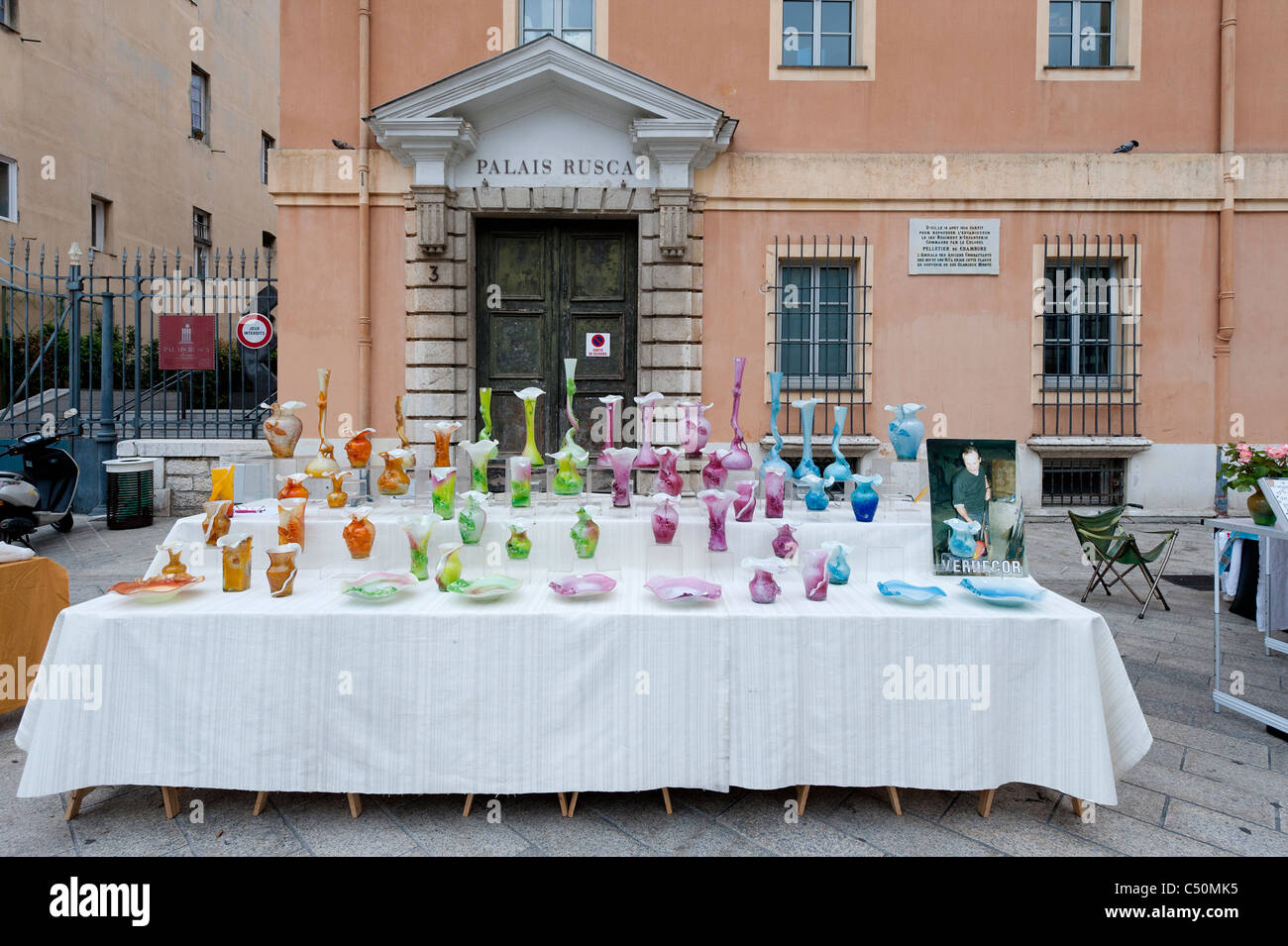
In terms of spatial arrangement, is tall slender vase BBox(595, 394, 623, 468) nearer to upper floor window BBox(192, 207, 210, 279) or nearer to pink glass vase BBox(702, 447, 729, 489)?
pink glass vase BBox(702, 447, 729, 489)

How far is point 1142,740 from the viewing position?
2.54 metres

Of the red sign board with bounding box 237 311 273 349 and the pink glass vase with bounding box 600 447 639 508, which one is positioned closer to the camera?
the pink glass vase with bounding box 600 447 639 508

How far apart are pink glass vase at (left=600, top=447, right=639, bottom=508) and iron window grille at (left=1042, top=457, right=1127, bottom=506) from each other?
6.64 m

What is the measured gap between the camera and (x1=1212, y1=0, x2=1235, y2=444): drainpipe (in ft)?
26.5

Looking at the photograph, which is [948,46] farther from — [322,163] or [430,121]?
[322,163]

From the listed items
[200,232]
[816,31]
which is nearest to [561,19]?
[816,31]

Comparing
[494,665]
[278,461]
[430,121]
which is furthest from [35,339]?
[494,665]

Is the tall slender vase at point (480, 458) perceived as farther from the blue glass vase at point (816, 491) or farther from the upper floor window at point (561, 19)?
the upper floor window at point (561, 19)

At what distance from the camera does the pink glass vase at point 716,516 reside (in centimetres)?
309

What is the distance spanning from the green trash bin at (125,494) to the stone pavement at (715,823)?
17.4ft

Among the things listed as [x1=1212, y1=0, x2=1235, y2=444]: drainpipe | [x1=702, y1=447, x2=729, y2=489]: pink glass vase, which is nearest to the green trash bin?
[x1=702, y1=447, x2=729, y2=489]: pink glass vase

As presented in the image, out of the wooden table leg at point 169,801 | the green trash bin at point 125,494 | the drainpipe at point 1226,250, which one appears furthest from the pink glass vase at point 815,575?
the drainpipe at point 1226,250

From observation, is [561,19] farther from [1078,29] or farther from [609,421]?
[609,421]
